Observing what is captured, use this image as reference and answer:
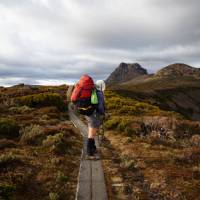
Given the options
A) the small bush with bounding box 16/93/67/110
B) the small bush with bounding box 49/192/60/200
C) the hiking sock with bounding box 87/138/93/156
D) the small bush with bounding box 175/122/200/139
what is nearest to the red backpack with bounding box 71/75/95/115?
the hiking sock with bounding box 87/138/93/156

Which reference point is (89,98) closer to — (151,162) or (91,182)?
(151,162)

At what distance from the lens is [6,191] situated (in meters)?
7.54

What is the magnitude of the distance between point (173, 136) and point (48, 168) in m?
8.98

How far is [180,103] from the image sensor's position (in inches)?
3652

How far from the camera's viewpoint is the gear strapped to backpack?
11.2 meters

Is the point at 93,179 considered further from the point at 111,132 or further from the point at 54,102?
the point at 54,102

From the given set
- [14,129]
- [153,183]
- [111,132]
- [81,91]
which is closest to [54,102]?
[111,132]

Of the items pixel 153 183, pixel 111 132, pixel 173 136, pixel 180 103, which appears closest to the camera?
pixel 153 183

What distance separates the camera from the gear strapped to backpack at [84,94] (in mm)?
11180

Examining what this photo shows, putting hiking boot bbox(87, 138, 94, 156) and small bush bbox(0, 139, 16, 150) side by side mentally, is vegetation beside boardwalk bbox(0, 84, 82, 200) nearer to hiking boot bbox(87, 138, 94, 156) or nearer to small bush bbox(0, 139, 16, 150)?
small bush bbox(0, 139, 16, 150)

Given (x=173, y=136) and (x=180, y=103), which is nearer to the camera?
(x=173, y=136)

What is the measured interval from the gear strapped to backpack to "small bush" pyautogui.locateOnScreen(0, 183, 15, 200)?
408cm

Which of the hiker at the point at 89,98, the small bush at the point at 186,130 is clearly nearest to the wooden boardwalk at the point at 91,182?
the hiker at the point at 89,98

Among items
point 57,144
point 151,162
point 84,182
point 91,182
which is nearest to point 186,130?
point 151,162
